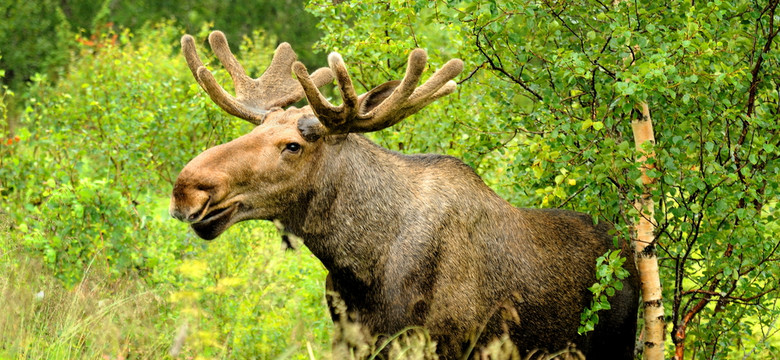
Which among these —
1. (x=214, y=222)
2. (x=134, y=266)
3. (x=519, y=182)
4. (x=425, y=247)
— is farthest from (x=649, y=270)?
(x=134, y=266)

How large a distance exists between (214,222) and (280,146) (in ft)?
1.68

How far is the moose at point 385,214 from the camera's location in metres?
4.49

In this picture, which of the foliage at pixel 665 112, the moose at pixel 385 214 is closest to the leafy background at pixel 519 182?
the foliage at pixel 665 112

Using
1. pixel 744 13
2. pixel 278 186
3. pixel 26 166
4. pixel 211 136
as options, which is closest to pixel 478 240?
pixel 278 186

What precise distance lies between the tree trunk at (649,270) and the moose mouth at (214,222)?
2.27 meters

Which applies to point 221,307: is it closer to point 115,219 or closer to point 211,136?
point 115,219

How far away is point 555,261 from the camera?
5332mm

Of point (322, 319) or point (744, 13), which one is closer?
point (744, 13)

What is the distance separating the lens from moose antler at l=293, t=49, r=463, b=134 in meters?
4.52

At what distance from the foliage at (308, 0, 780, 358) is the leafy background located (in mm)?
16

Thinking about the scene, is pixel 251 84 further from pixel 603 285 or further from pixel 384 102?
pixel 603 285

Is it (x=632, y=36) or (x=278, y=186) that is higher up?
(x=632, y=36)

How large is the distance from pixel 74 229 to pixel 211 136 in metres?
2.04

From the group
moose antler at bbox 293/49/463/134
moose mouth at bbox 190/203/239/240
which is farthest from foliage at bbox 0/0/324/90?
Result: moose mouth at bbox 190/203/239/240
